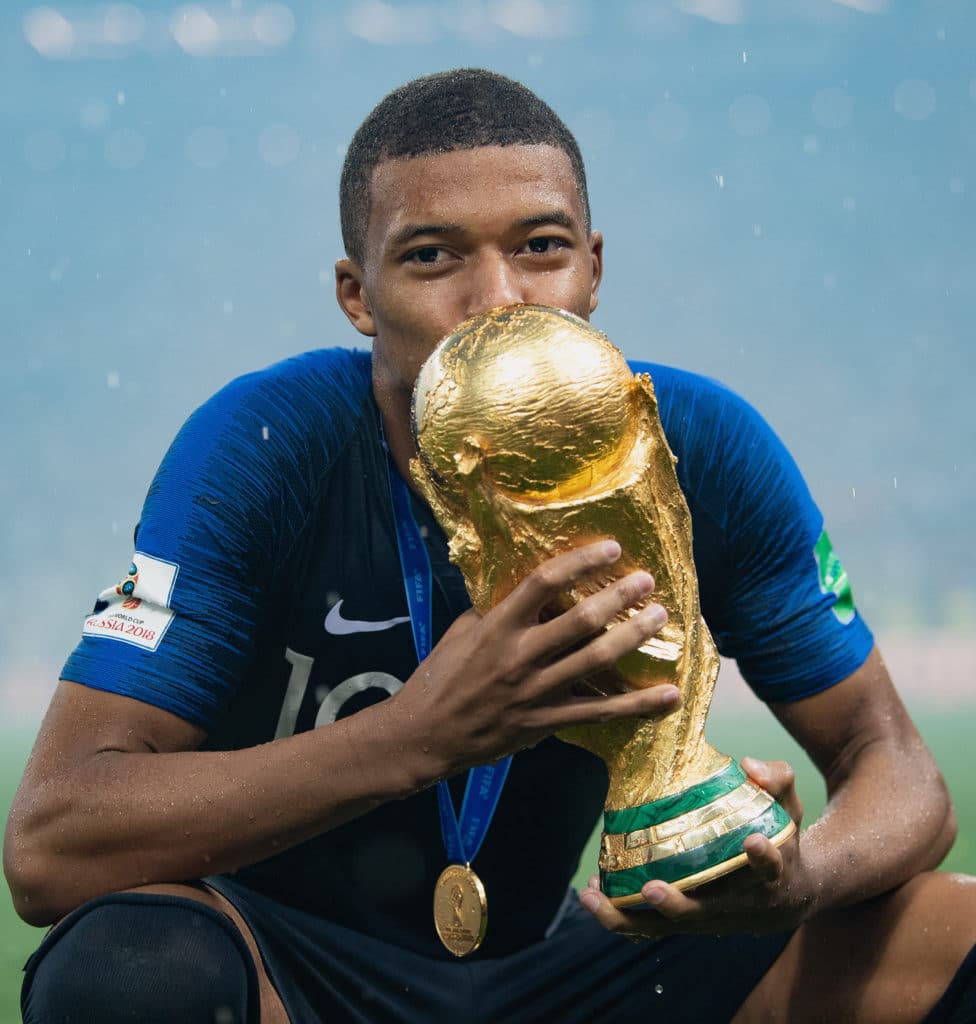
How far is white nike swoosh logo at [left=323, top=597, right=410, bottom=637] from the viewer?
92.0 inches

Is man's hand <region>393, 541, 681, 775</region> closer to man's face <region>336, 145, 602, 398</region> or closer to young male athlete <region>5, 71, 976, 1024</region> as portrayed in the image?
young male athlete <region>5, 71, 976, 1024</region>

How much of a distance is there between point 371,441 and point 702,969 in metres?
1.10

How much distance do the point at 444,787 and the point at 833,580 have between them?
85 centimetres

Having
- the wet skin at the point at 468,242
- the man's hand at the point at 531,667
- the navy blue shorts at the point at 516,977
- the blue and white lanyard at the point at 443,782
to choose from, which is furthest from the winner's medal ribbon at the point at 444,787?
the man's hand at the point at 531,667

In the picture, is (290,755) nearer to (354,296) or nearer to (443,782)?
(443,782)

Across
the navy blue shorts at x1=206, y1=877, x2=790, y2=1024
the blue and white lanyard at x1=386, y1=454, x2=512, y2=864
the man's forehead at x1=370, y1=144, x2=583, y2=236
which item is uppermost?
the man's forehead at x1=370, y1=144, x2=583, y2=236

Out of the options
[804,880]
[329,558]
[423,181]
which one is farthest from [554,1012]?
[423,181]

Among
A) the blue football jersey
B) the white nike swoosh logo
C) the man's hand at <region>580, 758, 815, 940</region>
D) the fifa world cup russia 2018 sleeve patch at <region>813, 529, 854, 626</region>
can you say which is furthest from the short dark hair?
the man's hand at <region>580, 758, 815, 940</region>

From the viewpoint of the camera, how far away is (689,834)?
1.70 metres

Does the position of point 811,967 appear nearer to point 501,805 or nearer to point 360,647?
point 501,805

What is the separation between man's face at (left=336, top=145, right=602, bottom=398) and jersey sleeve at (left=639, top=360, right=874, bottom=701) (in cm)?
40

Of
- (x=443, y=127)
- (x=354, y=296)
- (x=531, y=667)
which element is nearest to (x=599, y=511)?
(x=531, y=667)

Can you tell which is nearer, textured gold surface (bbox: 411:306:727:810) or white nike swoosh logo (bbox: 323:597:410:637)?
textured gold surface (bbox: 411:306:727:810)

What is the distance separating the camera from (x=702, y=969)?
234 centimetres
